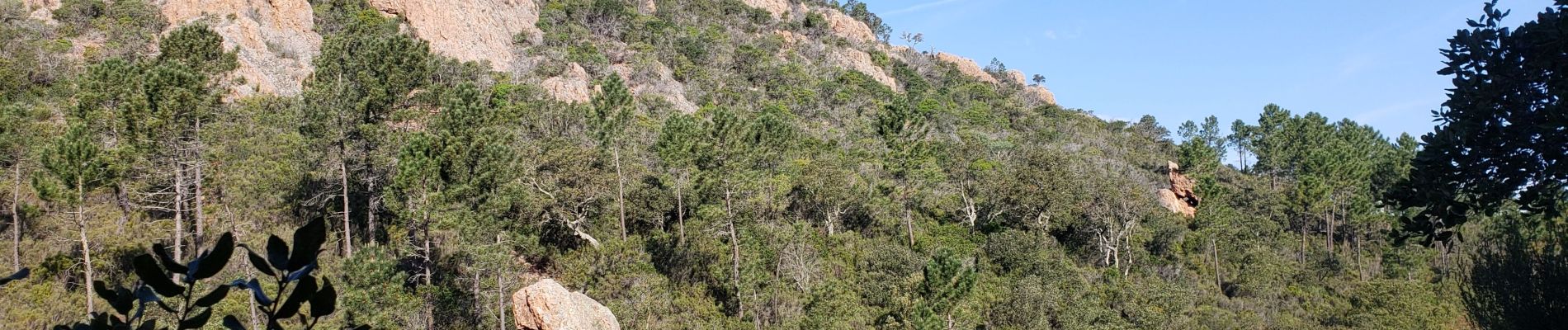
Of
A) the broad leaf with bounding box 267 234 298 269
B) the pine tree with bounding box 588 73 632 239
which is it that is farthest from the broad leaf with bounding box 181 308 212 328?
the pine tree with bounding box 588 73 632 239

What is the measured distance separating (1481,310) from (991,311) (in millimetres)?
19204

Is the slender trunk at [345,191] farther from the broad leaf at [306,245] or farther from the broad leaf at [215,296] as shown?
the broad leaf at [306,245]

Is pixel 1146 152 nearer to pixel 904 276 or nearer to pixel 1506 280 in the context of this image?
pixel 904 276

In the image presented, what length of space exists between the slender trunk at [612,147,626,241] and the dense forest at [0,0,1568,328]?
0.66 ft

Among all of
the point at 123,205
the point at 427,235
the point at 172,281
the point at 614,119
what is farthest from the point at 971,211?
the point at 172,281

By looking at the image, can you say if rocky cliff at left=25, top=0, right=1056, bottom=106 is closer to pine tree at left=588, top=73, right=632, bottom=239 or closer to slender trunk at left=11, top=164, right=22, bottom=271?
slender trunk at left=11, top=164, right=22, bottom=271

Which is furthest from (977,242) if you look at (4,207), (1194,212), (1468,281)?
(4,207)

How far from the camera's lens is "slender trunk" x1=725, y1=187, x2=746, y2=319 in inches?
887

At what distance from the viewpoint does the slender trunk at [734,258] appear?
73.9 ft

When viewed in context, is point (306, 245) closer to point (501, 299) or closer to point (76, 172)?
point (501, 299)

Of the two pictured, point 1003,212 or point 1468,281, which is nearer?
point 1468,281

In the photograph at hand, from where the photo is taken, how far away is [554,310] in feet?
59.2

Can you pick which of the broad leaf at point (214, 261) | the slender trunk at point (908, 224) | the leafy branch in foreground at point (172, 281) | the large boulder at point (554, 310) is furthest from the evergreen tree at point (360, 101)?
the broad leaf at point (214, 261)

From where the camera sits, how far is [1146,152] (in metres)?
57.2
